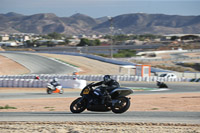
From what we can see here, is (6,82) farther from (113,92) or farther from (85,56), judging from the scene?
(85,56)

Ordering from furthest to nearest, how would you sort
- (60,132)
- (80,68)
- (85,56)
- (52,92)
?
(85,56) → (80,68) → (52,92) → (60,132)

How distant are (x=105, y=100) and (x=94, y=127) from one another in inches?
105

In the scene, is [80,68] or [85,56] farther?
[85,56]

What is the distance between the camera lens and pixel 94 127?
1024 cm

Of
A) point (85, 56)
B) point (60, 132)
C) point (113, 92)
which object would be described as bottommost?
point (60, 132)

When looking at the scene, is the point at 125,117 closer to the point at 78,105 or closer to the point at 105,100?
the point at 105,100

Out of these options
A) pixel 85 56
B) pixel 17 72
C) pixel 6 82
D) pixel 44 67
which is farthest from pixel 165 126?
pixel 85 56

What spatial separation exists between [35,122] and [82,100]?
2444 mm

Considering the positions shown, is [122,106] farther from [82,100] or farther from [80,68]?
[80,68]

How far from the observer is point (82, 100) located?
1330cm

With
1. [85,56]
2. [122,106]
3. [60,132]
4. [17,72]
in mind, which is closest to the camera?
[60,132]

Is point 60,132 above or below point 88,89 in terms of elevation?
below

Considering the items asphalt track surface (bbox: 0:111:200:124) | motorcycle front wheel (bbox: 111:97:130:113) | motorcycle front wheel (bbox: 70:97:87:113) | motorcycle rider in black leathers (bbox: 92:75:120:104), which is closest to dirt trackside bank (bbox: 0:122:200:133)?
asphalt track surface (bbox: 0:111:200:124)

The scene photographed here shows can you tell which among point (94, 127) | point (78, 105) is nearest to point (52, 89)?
point (78, 105)
